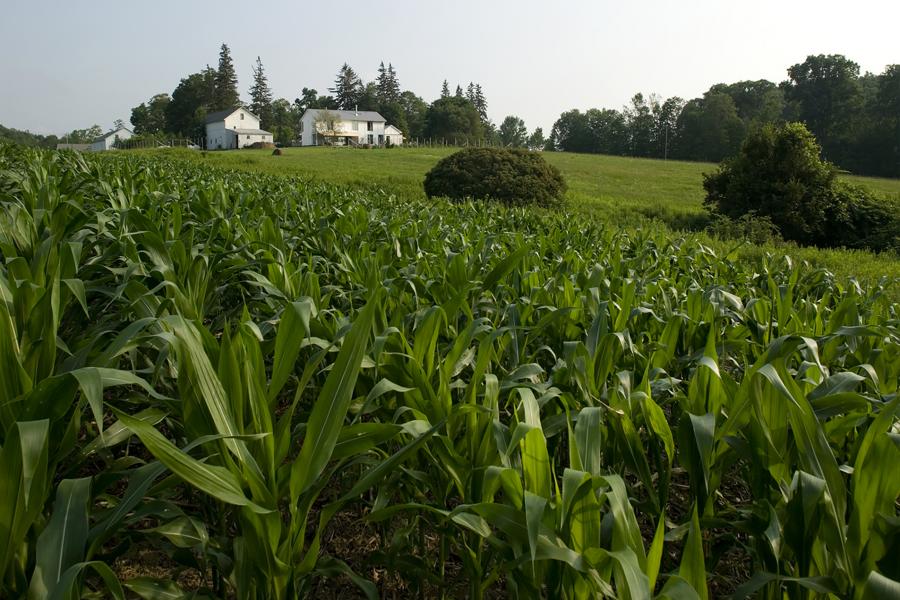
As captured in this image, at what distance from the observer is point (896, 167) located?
160 feet

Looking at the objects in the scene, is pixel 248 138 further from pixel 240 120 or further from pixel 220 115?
pixel 220 115

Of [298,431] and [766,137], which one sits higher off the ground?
[766,137]

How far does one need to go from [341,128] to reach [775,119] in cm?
5109

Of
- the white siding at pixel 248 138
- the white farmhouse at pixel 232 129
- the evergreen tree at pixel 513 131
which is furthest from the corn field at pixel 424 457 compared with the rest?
the evergreen tree at pixel 513 131

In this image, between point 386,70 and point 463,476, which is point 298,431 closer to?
point 463,476

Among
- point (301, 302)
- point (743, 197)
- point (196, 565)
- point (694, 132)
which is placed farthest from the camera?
point (694, 132)

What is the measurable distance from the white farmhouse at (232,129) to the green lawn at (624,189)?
1298 inches

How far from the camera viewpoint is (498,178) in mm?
15445

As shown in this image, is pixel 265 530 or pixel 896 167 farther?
pixel 896 167

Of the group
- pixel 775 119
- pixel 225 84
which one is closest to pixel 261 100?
pixel 225 84

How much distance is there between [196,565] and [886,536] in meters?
1.55

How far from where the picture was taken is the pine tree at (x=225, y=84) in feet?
284

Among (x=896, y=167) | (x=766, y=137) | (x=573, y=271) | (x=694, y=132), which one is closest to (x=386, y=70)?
(x=694, y=132)

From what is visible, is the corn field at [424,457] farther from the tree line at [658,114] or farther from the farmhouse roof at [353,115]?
the farmhouse roof at [353,115]
